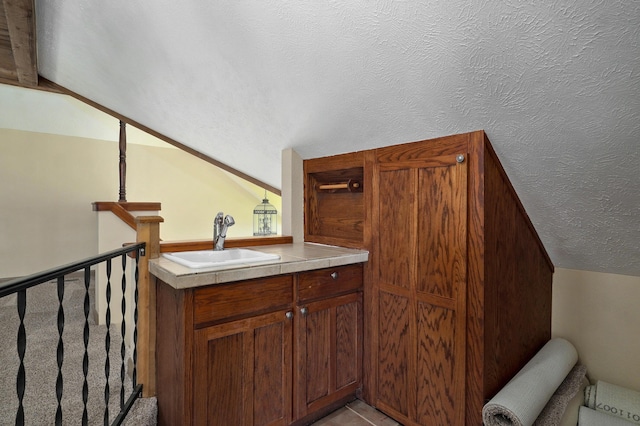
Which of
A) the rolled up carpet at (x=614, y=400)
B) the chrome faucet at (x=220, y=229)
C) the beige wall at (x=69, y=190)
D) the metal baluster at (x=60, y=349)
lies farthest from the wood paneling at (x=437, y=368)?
the beige wall at (x=69, y=190)

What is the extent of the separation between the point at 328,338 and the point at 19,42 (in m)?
2.81

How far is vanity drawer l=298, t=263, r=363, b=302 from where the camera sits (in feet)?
5.56

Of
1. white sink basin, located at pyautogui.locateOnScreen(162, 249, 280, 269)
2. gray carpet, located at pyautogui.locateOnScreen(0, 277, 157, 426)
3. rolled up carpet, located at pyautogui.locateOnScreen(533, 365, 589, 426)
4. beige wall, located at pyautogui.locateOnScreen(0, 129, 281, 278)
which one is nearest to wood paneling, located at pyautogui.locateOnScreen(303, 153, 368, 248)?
white sink basin, located at pyautogui.locateOnScreen(162, 249, 280, 269)

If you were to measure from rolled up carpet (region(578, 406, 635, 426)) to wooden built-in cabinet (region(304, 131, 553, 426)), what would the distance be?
1.12 ft

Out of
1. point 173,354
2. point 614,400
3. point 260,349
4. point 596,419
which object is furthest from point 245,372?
point 614,400

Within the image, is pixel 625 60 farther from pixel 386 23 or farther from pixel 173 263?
pixel 173 263

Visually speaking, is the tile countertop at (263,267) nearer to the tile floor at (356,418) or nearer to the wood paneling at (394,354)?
the wood paneling at (394,354)

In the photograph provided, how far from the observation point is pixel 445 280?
63.1 inches

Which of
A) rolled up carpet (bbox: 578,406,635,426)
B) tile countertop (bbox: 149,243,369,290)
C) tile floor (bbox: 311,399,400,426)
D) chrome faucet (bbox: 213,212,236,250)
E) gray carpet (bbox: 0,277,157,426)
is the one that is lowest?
tile floor (bbox: 311,399,400,426)

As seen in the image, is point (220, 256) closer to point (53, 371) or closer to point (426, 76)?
point (53, 371)

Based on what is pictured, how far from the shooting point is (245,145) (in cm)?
260

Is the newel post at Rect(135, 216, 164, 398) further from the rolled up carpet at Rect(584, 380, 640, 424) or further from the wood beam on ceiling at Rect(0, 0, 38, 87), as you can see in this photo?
the rolled up carpet at Rect(584, 380, 640, 424)

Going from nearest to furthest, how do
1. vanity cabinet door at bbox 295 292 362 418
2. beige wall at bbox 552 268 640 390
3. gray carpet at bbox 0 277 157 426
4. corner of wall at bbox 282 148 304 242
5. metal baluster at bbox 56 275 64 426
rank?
metal baluster at bbox 56 275 64 426 < gray carpet at bbox 0 277 157 426 < vanity cabinet door at bbox 295 292 362 418 < beige wall at bbox 552 268 640 390 < corner of wall at bbox 282 148 304 242

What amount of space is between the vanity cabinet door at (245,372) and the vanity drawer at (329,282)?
0.52 feet
